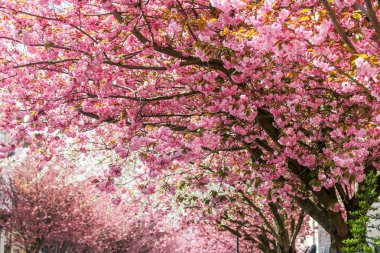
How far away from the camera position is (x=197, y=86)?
9.30m

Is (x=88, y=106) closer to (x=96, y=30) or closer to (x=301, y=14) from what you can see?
(x=96, y=30)

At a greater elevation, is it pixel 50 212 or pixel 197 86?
pixel 50 212

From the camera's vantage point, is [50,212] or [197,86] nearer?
[197,86]

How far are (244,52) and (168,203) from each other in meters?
15.4

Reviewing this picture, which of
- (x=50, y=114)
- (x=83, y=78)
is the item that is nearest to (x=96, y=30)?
(x=83, y=78)

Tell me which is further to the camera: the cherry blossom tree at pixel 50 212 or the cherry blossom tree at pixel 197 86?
the cherry blossom tree at pixel 50 212

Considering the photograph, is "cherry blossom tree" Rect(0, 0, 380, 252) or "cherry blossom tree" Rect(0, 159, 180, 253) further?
"cherry blossom tree" Rect(0, 159, 180, 253)

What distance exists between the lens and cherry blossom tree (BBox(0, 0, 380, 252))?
7926 millimetres

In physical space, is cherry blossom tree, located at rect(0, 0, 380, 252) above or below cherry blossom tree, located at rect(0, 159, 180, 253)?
below

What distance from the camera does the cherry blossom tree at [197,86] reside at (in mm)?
7926

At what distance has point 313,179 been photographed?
9758mm

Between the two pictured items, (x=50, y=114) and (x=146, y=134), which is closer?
(x=146, y=134)

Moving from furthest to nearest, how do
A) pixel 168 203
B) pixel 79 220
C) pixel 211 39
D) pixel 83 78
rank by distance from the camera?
pixel 79 220 < pixel 168 203 < pixel 83 78 < pixel 211 39

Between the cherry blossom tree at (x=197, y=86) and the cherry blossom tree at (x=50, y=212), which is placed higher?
the cherry blossom tree at (x=50, y=212)
